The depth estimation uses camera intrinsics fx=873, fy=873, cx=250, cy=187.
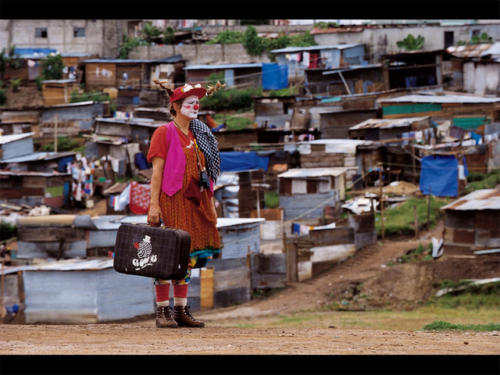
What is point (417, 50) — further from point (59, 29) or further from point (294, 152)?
point (59, 29)

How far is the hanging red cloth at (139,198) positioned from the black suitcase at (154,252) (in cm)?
1563

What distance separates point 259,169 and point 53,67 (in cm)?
2060

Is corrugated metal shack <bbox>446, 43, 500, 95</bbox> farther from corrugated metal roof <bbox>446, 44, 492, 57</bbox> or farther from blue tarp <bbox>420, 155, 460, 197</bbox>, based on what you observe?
blue tarp <bbox>420, 155, 460, 197</bbox>

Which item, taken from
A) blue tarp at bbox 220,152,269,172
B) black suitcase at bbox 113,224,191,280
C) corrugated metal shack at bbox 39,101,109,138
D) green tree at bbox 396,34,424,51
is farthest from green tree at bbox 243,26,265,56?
black suitcase at bbox 113,224,191,280

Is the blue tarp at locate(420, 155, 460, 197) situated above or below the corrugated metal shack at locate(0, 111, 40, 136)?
below

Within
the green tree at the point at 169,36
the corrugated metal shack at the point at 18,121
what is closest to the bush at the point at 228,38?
the green tree at the point at 169,36

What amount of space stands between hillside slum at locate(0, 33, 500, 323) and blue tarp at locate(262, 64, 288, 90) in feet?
0.24

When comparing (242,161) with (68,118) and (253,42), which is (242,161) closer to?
(68,118)

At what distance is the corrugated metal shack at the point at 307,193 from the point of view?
87.2 ft

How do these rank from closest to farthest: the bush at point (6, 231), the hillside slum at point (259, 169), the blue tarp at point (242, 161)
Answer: the hillside slum at point (259, 169)
the bush at point (6, 231)
the blue tarp at point (242, 161)

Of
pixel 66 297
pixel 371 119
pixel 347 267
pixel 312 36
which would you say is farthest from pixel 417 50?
pixel 66 297

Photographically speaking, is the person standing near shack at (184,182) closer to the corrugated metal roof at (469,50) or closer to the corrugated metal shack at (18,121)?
the corrugated metal shack at (18,121)

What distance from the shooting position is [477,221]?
19859mm

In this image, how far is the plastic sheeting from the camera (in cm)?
2653
